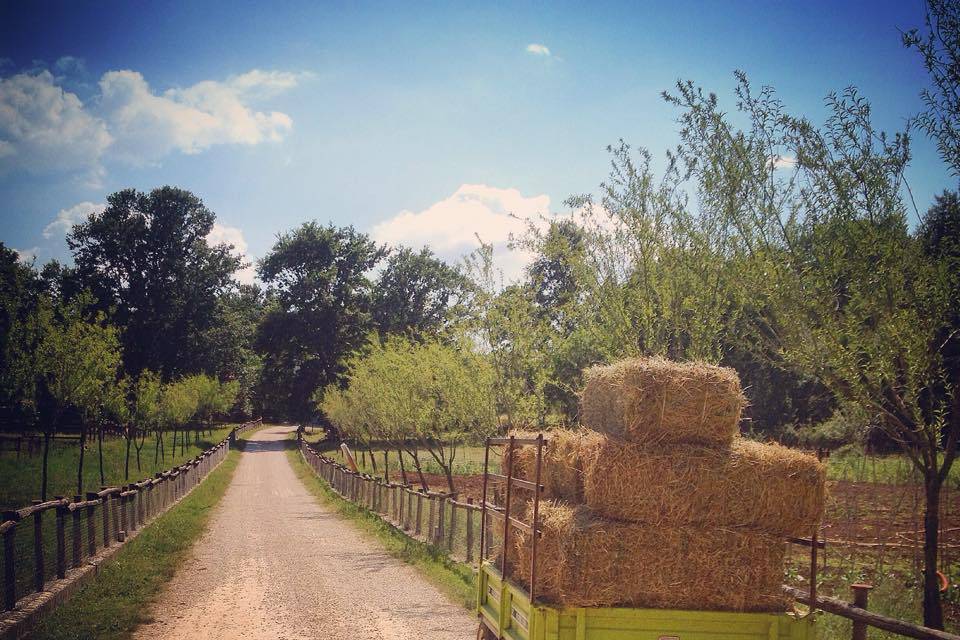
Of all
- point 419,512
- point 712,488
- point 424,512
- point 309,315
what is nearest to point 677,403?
point 712,488

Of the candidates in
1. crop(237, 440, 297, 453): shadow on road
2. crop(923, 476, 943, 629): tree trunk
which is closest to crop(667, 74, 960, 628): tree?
crop(923, 476, 943, 629): tree trunk

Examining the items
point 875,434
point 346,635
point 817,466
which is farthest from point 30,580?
point 875,434

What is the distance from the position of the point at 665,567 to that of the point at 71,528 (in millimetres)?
9368

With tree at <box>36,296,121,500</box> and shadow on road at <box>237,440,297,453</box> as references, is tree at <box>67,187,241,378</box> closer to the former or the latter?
shadow on road at <box>237,440,297,453</box>

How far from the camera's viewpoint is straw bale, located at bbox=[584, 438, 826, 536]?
5324mm

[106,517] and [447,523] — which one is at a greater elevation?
[106,517]

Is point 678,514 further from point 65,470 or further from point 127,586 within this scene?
point 65,470

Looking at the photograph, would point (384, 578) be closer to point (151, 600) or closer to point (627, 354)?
point (151, 600)

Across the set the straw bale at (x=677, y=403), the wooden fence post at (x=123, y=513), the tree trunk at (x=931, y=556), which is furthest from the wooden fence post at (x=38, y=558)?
the tree trunk at (x=931, y=556)

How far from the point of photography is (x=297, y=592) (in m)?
11.0

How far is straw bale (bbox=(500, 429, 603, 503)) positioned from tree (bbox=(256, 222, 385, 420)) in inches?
2094

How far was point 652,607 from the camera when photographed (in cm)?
A: 532

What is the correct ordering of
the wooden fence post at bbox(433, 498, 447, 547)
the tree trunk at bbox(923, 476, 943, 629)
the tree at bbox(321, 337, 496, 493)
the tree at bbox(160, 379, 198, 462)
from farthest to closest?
1. the tree at bbox(160, 379, 198, 462)
2. the tree at bbox(321, 337, 496, 493)
3. the wooden fence post at bbox(433, 498, 447, 547)
4. the tree trunk at bbox(923, 476, 943, 629)

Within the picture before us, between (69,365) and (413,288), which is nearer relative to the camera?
(69,365)
